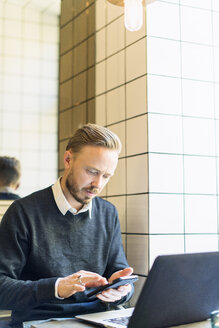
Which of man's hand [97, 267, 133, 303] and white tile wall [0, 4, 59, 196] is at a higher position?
white tile wall [0, 4, 59, 196]

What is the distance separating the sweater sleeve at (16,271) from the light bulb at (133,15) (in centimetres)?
82

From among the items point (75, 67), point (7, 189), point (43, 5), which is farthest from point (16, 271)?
point (43, 5)

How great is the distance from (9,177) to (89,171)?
0.73 m

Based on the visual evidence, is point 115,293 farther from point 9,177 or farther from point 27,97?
point 27,97

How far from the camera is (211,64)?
6.45 ft

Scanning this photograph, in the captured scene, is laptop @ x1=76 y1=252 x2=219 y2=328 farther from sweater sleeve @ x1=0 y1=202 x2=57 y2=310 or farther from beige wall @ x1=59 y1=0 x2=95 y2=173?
beige wall @ x1=59 y1=0 x2=95 y2=173

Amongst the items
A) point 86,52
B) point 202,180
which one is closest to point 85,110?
point 86,52

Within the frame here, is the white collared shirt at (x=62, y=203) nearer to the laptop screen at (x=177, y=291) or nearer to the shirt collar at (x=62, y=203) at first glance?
the shirt collar at (x=62, y=203)

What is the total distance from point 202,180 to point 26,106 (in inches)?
37.9

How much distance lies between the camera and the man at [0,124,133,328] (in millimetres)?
1457

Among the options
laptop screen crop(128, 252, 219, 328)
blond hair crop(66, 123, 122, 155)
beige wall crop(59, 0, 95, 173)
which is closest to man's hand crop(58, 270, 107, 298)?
laptop screen crop(128, 252, 219, 328)

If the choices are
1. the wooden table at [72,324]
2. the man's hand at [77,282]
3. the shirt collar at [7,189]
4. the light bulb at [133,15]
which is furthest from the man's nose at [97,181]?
the shirt collar at [7,189]

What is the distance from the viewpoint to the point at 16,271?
4.86 feet

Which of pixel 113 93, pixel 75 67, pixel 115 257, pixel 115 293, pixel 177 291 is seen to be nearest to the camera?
pixel 177 291
